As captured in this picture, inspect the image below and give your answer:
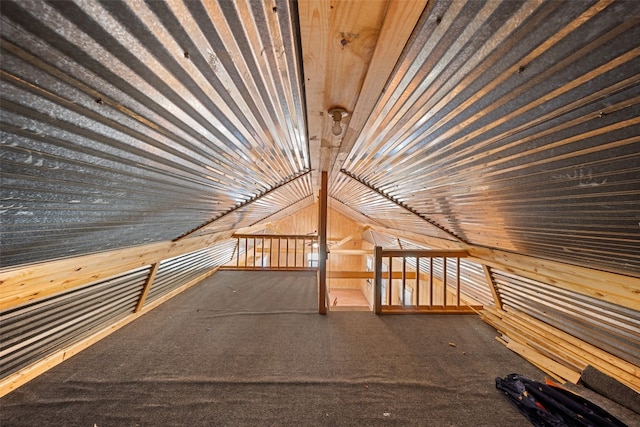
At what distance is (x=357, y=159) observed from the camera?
239 centimetres

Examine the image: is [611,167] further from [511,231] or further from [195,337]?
[195,337]

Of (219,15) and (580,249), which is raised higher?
(219,15)

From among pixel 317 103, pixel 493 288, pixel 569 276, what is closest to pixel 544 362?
pixel 569 276

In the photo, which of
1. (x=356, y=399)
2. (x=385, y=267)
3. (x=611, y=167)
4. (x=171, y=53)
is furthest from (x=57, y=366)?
(x=385, y=267)

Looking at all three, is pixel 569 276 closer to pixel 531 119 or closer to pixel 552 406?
pixel 552 406

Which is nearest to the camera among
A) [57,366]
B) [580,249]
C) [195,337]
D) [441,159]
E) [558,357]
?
[441,159]

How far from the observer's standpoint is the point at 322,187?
9.93ft

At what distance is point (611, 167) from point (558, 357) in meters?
2.03

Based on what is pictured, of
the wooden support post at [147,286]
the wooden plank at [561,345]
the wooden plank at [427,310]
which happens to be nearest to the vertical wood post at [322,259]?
the wooden plank at [427,310]

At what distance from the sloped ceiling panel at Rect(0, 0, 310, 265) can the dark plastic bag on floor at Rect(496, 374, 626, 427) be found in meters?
2.38

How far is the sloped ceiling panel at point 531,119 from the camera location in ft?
2.34

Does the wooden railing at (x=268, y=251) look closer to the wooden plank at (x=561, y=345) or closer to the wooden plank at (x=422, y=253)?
the wooden plank at (x=422, y=253)

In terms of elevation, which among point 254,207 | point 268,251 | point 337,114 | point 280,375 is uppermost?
point 337,114

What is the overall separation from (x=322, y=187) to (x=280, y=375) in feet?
6.39
